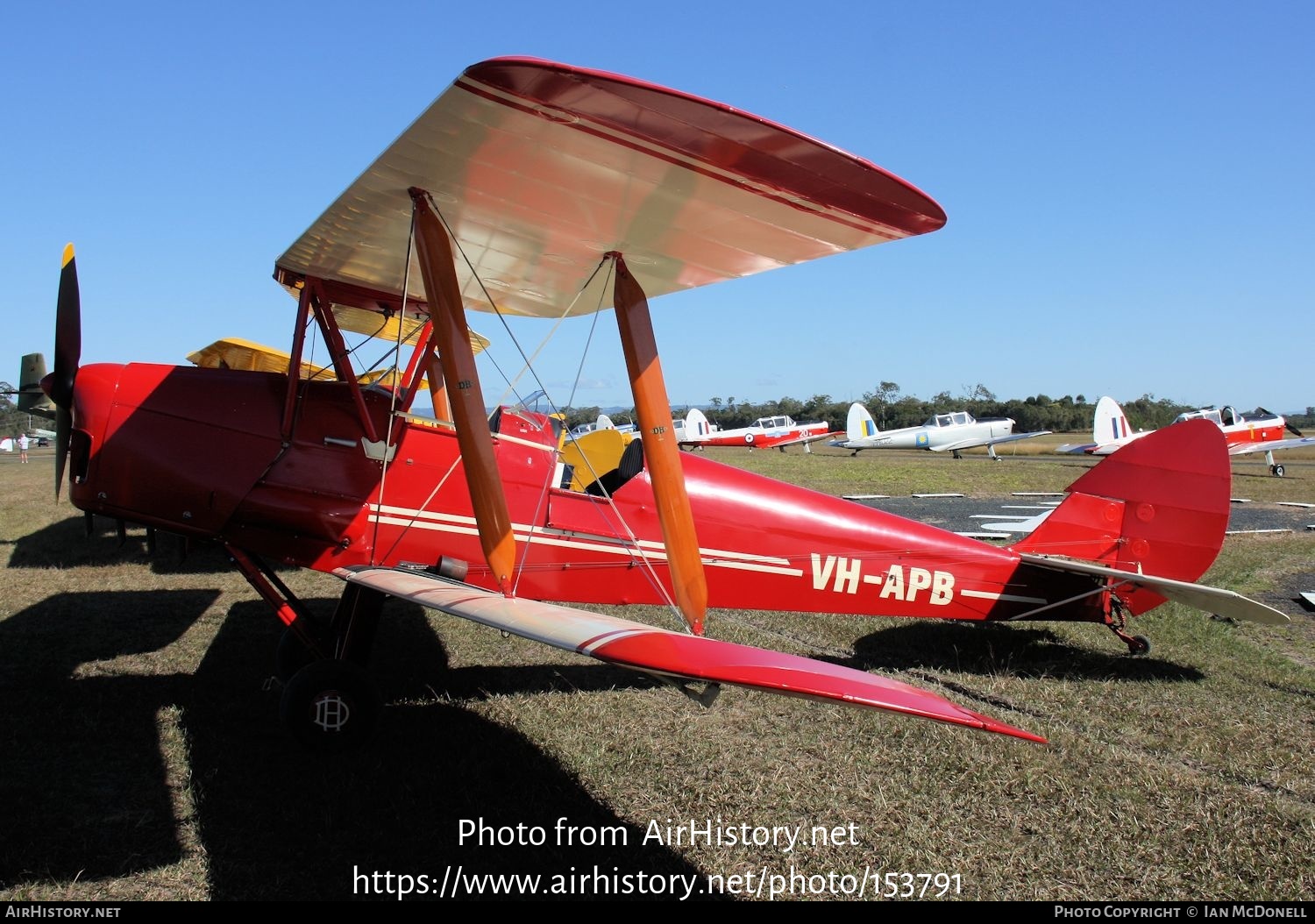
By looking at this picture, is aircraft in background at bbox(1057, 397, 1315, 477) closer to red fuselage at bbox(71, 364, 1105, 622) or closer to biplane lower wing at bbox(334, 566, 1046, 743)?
red fuselage at bbox(71, 364, 1105, 622)

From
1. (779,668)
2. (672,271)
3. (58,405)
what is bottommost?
(779,668)

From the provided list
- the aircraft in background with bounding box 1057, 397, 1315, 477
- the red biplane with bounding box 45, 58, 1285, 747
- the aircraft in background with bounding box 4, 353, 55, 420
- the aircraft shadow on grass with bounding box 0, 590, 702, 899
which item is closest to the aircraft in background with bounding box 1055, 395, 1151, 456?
the aircraft in background with bounding box 1057, 397, 1315, 477

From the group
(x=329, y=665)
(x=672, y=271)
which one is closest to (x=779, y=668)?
(x=329, y=665)

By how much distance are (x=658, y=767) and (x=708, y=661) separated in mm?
1730

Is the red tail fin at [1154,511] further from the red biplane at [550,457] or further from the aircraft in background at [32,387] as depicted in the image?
the aircraft in background at [32,387]

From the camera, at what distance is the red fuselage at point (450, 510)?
472 cm

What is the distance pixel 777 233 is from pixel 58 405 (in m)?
4.25

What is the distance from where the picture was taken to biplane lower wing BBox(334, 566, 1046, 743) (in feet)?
7.66

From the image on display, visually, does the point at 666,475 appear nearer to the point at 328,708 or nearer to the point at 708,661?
the point at 708,661

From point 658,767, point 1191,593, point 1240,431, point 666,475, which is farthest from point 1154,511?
point 1240,431

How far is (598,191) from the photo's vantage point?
13.2 ft

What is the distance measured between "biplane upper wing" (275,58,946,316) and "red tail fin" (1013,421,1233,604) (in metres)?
3.15

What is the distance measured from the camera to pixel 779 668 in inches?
101

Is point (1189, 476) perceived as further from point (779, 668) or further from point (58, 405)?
point (58, 405)
